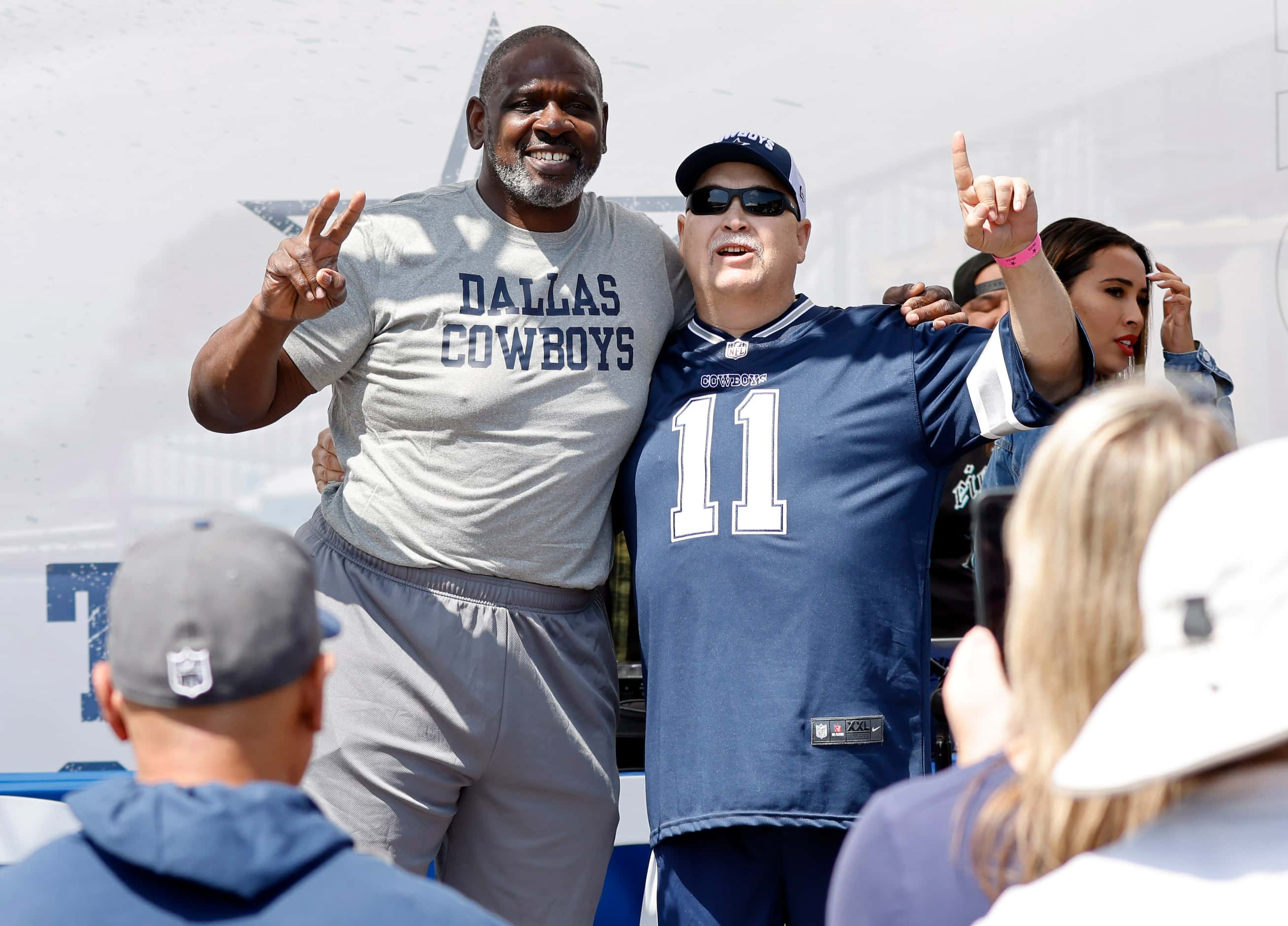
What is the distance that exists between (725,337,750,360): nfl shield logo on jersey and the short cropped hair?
18.8 inches

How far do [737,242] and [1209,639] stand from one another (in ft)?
4.96

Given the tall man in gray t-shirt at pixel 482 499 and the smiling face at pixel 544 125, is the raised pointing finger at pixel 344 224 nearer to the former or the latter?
the tall man in gray t-shirt at pixel 482 499

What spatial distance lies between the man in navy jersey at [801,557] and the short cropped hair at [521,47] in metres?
0.42

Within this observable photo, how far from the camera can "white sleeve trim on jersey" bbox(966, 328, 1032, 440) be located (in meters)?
1.94

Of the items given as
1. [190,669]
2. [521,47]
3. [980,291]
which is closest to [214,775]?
[190,669]

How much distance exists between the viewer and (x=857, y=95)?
2.77 m

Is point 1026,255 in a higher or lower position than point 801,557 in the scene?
higher

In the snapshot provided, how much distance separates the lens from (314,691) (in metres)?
1.00

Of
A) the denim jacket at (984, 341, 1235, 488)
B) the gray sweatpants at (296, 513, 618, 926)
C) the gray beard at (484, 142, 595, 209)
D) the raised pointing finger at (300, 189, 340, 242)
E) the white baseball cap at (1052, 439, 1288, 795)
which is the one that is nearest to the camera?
the white baseball cap at (1052, 439, 1288, 795)

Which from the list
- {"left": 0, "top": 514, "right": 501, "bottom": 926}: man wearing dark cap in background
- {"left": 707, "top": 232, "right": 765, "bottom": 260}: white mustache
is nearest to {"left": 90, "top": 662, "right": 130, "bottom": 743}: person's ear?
{"left": 0, "top": 514, "right": 501, "bottom": 926}: man wearing dark cap in background

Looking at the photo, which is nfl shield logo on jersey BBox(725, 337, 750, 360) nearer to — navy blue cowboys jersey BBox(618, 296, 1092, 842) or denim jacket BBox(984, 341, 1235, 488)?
navy blue cowboys jersey BBox(618, 296, 1092, 842)

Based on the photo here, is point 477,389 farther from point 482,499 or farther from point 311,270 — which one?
point 311,270

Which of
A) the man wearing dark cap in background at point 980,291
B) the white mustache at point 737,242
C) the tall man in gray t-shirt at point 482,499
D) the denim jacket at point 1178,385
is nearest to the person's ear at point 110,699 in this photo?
the tall man in gray t-shirt at point 482,499

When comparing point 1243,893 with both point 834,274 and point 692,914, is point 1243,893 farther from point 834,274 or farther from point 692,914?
point 834,274
